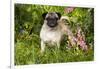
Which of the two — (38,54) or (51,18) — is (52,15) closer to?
(51,18)

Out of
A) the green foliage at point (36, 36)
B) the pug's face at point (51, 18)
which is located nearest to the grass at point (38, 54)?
the green foliage at point (36, 36)

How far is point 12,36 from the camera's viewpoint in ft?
6.75

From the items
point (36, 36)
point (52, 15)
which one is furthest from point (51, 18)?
point (36, 36)

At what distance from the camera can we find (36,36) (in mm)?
2160

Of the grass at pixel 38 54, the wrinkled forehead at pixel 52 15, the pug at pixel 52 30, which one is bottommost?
the grass at pixel 38 54

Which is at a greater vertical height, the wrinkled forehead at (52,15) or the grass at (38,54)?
the wrinkled forehead at (52,15)

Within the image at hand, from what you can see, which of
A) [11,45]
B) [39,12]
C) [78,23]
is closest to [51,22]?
[39,12]

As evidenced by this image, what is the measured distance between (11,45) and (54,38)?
437mm

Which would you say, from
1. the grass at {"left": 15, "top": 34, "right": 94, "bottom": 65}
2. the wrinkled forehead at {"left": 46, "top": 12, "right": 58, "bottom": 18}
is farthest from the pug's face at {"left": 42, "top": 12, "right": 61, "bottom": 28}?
the grass at {"left": 15, "top": 34, "right": 94, "bottom": 65}

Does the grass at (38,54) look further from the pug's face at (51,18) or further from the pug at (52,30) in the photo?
the pug's face at (51,18)

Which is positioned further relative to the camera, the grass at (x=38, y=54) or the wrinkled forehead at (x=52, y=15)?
the wrinkled forehead at (x=52, y=15)

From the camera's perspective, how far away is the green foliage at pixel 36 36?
210 cm

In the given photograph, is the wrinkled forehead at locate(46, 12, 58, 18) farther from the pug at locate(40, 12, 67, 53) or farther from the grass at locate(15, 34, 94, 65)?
the grass at locate(15, 34, 94, 65)

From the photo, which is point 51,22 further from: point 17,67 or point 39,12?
point 17,67
